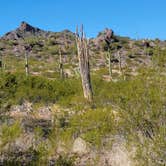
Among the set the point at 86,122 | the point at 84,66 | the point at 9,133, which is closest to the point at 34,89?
the point at 84,66

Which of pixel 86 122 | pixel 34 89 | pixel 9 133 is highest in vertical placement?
pixel 34 89

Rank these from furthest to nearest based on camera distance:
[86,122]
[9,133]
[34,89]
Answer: [34,89], [9,133], [86,122]

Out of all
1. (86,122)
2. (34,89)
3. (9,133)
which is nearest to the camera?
(86,122)

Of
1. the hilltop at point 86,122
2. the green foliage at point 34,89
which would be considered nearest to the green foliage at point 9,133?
the hilltop at point 86,122

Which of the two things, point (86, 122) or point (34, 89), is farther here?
point (34, 89)

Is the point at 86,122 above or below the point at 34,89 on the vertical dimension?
below

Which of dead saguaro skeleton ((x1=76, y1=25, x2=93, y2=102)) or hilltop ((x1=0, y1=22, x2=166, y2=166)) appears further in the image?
dead saguaro skeleton ((x1=76, y1=25, x2=93, y2=102))

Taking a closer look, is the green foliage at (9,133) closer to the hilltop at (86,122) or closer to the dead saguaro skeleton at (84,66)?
the hilltop at (86,122)

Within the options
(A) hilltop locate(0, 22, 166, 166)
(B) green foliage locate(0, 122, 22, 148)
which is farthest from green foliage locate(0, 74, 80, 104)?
(B) green foliage locate(0, 122, 22, 148)

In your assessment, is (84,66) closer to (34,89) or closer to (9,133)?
(34,89)

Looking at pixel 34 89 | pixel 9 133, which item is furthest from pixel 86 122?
pixel 34 89

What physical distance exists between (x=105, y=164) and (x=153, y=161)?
3315 millimetres

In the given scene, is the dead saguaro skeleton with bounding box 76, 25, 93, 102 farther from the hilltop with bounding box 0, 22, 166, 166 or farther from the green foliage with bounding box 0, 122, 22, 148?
the green foliage with bounding box 0, 122, 22, 148

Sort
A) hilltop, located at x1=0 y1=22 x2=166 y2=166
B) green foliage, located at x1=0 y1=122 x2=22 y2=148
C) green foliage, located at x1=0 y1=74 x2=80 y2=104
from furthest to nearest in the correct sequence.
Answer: green foliage, located at x1=0 y1=74 x2=80 y2=104 < green foliage, located at x1=0 y1=122 x2=22 y2=148 < hilltop, located at x1=0 y1=22 x2=166 y2=166
